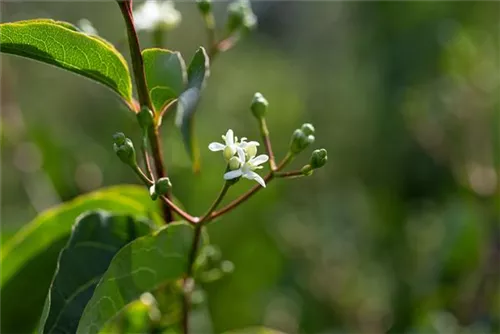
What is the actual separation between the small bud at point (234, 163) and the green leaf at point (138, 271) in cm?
13

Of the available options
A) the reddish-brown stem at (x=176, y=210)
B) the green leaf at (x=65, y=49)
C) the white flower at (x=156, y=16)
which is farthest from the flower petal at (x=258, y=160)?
the white flower at (x=156, y=16)

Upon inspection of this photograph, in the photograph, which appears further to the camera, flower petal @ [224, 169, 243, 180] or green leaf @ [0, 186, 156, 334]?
green leaf @ [0, 186, 156, 334]

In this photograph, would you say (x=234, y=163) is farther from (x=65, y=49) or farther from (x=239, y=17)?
(x=239, y=17)

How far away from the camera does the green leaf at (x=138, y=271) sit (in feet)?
3.90

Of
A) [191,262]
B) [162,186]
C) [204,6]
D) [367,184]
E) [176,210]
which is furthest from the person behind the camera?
[367,184]

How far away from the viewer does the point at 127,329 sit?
61.7 inches

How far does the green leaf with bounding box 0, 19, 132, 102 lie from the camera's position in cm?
116

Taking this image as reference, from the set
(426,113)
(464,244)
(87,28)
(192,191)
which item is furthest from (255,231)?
(87,28)

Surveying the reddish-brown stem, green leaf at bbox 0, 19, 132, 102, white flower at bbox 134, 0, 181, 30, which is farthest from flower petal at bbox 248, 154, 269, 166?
white flower at bbox 134, 0, 181, 30

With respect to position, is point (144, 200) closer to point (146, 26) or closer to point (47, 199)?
point (146, 26)

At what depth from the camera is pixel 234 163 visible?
1.27 meters

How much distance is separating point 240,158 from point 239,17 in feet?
1.61

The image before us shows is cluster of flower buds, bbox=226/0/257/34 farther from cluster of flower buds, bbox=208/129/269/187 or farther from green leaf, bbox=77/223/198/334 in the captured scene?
green leaf, bbox=77/223/198/334

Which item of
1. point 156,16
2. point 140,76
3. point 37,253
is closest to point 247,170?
point 140,76
